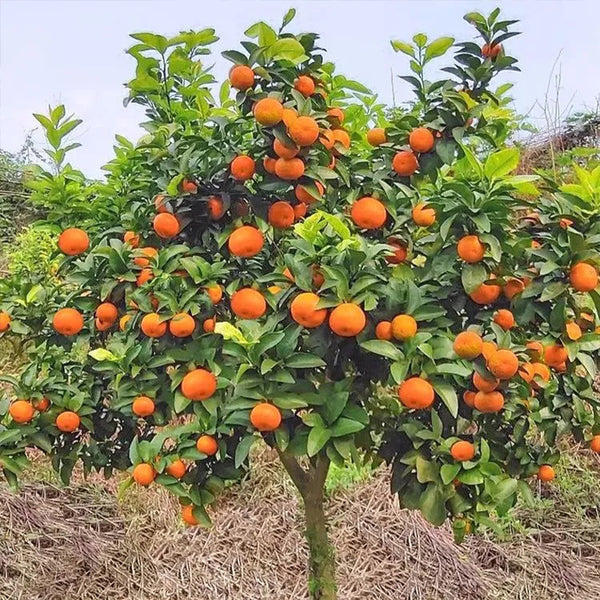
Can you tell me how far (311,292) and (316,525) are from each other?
87 cm

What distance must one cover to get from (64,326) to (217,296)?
393 millimetres

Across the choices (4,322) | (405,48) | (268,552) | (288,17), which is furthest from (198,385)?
(268,552)

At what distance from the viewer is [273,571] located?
3057 mm

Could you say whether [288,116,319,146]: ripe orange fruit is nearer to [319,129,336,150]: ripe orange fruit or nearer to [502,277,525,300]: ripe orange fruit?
[319,129,336,150]: ripe orange fruit

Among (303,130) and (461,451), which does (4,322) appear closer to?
(303,130)

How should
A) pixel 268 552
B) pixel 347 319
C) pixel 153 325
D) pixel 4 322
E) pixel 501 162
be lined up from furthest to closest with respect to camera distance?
pixel 268 552 → pixel 4 322 → pixel 153 325 → pixel 501 162 → pixel 347 319

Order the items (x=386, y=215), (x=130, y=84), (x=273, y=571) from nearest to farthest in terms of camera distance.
A: (x=386, y=215), (x=130, y=84), (x=273, y=571)

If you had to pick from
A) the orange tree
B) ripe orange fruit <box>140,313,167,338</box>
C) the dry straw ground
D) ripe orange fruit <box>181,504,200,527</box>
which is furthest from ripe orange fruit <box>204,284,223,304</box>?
the dry straw ground

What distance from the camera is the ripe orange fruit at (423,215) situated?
4.70 feet

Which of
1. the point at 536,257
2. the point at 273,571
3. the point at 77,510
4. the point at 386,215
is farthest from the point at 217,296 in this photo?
the point at 77,510

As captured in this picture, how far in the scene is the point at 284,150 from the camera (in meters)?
1.35

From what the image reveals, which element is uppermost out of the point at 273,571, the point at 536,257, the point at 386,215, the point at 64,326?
the point at 386,215

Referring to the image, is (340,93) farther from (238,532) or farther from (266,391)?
(238,532)

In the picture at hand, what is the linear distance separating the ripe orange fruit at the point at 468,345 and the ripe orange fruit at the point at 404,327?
0.08 metres
